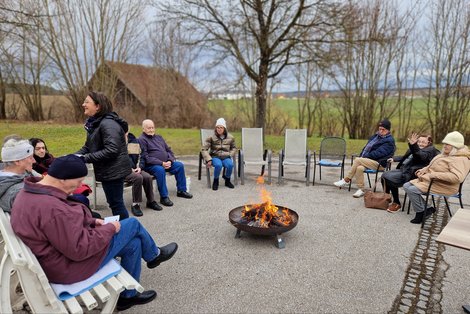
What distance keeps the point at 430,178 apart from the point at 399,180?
709 mm

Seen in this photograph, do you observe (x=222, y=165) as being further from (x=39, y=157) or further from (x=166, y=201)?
(x=39, y=157)

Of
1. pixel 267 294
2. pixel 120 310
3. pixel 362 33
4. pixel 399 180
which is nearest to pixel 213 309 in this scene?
pixel 267 294

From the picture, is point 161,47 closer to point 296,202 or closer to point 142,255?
point 296,202

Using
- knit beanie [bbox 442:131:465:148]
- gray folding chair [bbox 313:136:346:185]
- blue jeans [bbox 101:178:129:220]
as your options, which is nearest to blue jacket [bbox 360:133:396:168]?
gray folding chair [bbox 313:136:346:185]

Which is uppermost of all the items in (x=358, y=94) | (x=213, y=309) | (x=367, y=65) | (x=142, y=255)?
(x=367, y=65)

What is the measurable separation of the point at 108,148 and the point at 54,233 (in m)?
1.65

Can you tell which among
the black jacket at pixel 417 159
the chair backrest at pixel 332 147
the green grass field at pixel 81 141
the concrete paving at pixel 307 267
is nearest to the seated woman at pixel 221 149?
the concrete paving at pixel 307 267

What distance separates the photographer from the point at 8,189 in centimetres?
268

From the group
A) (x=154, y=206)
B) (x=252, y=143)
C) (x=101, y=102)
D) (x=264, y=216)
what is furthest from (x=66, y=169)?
(x=252, y=143)

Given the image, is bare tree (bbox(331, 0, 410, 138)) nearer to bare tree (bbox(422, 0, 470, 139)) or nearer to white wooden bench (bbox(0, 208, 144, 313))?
bare tree (bbox(422, 0, 470, 139))

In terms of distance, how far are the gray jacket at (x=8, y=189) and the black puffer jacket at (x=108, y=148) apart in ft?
2.42

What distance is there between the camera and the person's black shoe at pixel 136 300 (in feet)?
8.45

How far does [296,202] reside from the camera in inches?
211

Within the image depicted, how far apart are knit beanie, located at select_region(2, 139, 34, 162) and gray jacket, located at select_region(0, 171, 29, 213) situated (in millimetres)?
159
